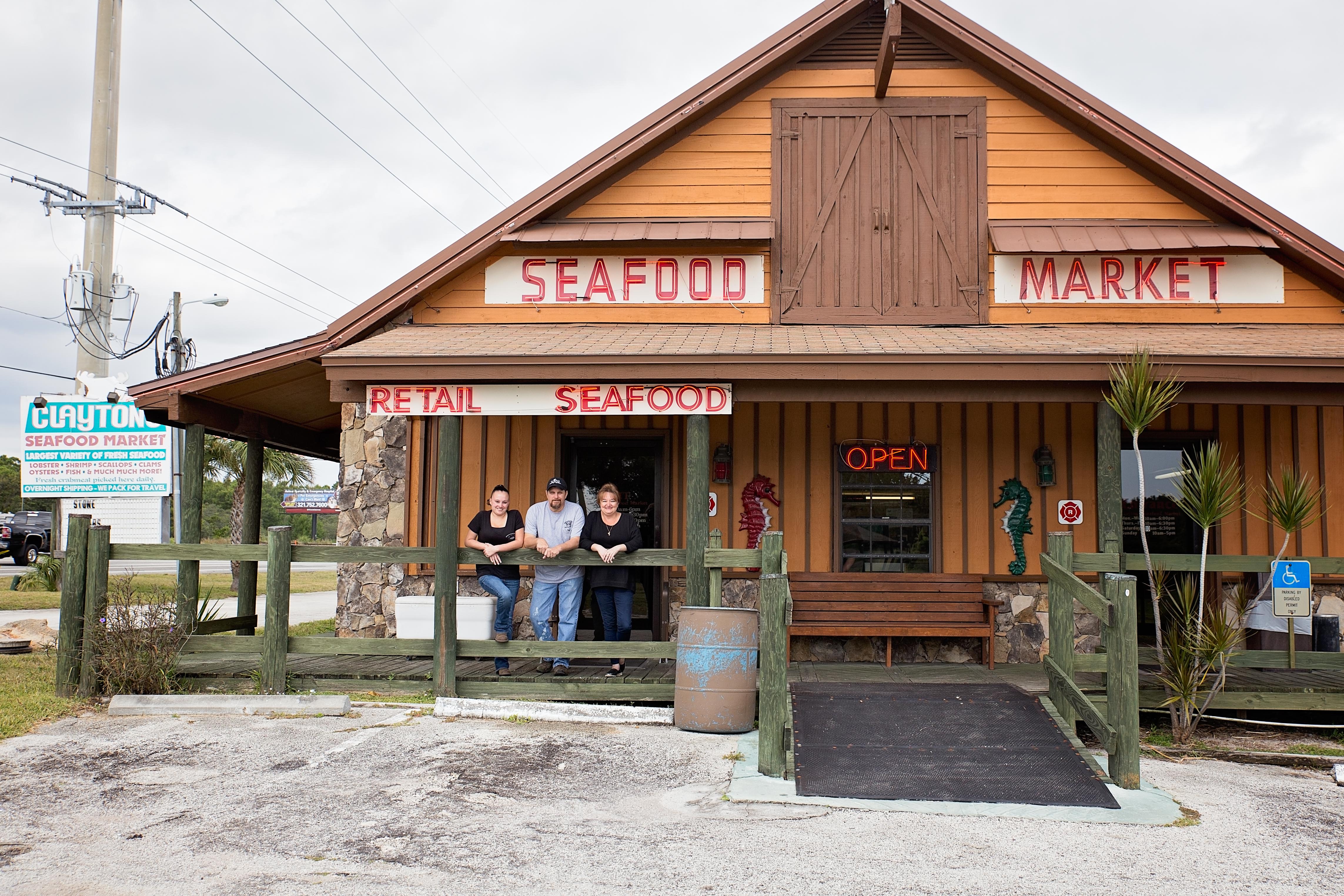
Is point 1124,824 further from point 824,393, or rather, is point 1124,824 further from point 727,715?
point 824,393

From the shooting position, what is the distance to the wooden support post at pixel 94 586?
781cm

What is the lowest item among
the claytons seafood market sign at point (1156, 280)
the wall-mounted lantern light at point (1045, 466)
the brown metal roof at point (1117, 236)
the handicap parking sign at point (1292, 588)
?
the handicap parking sign at point (1292, 588)

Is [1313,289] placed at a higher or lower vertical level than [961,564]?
higher

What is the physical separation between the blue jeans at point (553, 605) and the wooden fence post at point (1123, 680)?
3.94 meters

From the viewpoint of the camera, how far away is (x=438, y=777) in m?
5.81

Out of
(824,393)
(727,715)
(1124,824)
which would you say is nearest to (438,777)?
(727,715)

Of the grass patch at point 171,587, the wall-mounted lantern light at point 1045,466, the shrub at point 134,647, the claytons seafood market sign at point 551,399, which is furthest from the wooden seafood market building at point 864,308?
the grass patch at point 171,587

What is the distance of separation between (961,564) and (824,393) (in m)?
2.66

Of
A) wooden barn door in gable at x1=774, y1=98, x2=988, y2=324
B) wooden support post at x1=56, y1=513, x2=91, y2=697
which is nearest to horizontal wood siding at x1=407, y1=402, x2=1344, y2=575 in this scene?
wooden barn door in gable at x1=774, y1=98, x2=988, y2=324

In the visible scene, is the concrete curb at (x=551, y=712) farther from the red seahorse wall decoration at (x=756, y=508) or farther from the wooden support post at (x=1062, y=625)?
the wooden support post at (x=1062, y=625)

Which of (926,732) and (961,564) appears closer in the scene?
(926,732)

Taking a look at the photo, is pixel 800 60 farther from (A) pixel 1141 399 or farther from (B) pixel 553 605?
(B) pixel 553 605

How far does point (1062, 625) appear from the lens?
6895 millimetres

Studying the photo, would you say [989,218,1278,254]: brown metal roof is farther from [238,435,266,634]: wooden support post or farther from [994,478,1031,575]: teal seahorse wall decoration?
[238,435,266,634]: wooden support post
